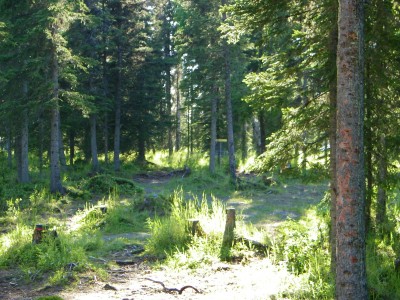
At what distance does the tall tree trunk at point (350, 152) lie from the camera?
16.9 ft

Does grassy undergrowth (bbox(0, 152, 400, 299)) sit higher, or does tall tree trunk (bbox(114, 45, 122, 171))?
tall tree trunk (bbox(114, 45, 122, 171))

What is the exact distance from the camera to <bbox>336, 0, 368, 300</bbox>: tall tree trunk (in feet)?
16.9

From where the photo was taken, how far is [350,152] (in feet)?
16.9

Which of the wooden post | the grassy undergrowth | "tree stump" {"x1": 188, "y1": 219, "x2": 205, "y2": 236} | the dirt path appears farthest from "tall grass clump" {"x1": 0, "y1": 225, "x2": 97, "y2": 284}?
the wooden post

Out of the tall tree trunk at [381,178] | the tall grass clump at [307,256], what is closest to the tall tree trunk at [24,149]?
the tall grass clump at [307,256]

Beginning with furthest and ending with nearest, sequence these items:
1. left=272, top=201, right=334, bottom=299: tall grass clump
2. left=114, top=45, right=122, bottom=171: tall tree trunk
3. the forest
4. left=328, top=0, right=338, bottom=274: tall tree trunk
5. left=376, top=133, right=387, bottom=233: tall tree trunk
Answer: left=114, top=45, right=122, bottom=171: tall tree trunk
left=376, top=133, right=387, bottom=233: tall tree trunk
left=328, top=0, right=338, bottom=274: tall tree trunk
left=272, top=201, right=334, bottom=299: tall grass clump
the forest

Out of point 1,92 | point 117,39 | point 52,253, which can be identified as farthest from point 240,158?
point 52,253

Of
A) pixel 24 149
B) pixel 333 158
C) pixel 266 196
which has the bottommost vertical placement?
pixel 266 196

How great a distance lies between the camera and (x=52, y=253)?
8547 mm

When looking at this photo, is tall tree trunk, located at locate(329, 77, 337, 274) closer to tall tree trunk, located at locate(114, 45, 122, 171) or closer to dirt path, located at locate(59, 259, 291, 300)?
dirt path, located at locate(59, 259, 291, 300)

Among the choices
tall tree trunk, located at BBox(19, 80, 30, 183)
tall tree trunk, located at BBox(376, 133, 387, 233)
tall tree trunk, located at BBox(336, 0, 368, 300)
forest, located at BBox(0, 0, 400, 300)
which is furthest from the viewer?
tall tree trunk, located at BBox(19, 80, 30, 183)

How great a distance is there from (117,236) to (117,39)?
61.8 feet

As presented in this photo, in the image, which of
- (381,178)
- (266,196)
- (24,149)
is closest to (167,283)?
(381,178)

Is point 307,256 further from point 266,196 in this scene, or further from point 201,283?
point 266,196
